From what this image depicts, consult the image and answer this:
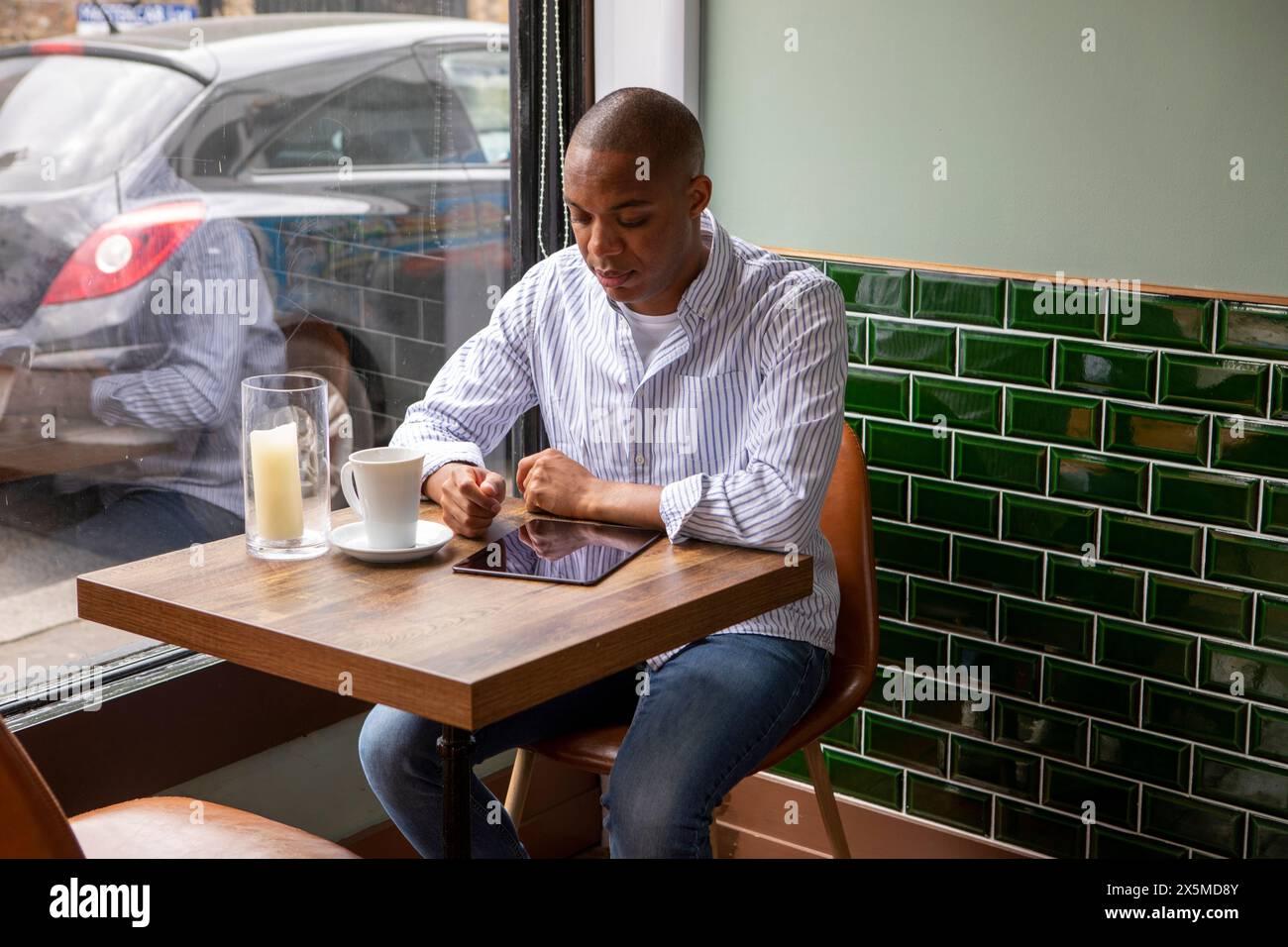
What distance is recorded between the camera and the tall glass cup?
1858mm

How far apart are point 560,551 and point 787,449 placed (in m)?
0.38

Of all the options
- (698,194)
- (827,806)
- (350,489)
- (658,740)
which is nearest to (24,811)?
(350,489)

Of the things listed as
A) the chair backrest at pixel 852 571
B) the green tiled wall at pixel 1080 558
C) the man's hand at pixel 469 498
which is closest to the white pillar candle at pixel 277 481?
the man's hand at pixel 469 498

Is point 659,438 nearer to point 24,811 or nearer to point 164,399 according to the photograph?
point 164,399

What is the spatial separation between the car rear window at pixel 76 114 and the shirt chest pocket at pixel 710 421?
0.91m

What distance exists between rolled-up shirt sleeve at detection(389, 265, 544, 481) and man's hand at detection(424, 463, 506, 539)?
0.84 feet

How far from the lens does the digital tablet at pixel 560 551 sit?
1.84 metres

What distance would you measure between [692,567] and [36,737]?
101 cm

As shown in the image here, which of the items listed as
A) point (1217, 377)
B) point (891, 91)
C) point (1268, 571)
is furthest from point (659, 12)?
point (1268, 571)

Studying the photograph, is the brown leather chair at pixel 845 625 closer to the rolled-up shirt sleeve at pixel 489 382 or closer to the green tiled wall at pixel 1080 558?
the green tiled wall at pixel 1080 558

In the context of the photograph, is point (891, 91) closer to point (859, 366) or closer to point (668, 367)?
point (859, 366)

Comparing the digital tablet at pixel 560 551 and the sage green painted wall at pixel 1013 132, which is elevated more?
the sage green painted wall at pixel 1013 132

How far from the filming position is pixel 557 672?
1.57m

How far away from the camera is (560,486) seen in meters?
2.09
